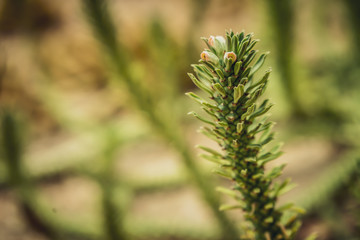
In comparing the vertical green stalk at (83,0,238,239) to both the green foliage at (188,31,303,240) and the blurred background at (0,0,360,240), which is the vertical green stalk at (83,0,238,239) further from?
the green foliage at (188,31,303,240)

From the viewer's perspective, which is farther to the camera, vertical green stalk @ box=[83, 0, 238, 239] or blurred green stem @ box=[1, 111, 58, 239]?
blurred green stem @ box=[1, 111, 58, 239]

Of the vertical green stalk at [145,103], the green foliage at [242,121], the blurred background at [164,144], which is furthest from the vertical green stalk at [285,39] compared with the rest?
the green foliage at [242,121]

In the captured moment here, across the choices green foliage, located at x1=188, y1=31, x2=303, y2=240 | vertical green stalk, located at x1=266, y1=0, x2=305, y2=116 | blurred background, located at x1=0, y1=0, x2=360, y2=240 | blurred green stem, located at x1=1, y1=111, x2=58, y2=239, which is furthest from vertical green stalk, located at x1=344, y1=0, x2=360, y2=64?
blurred green stem, located at x1=1, y1=111, x2=58, y2=239

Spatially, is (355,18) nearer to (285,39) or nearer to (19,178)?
(285,39)

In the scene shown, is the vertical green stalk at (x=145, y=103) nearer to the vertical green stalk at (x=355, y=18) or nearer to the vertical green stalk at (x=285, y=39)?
the vertical green stalk at (x=285, y=39)

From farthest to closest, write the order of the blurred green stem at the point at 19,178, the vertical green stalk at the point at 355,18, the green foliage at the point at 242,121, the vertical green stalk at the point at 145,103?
1. the vertical green stalk at the point at 355,18
2. the blurred green stem at the point at 19,178
3. the vertical green stalk at the point at 145,103
4. the green foliage at the point at 242,121

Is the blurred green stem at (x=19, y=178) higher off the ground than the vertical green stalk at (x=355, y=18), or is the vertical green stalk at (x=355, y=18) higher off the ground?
the vertical green stalk at (x=355, y=18)

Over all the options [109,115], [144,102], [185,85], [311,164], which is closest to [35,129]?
[109,115]
